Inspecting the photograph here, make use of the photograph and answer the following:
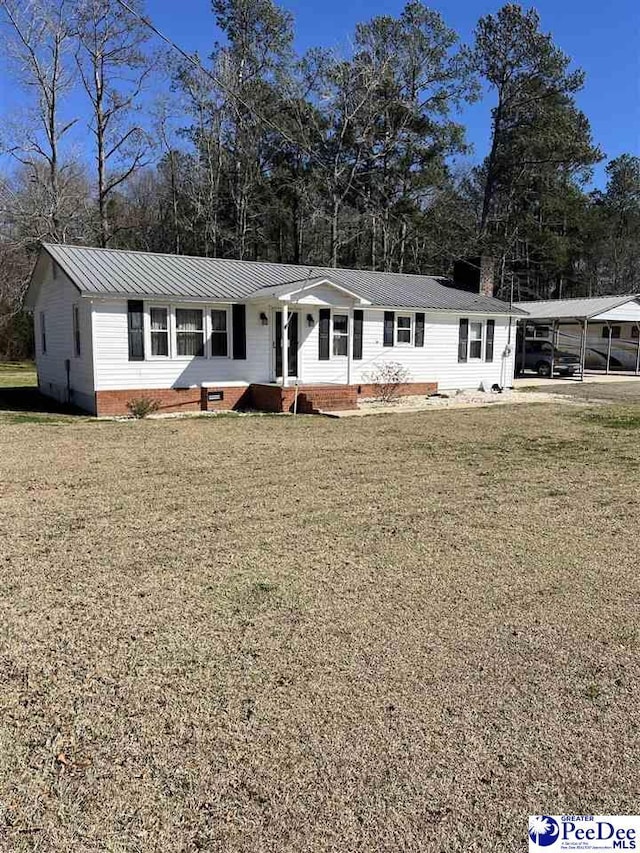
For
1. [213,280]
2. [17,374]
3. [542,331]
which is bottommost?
[17,374]

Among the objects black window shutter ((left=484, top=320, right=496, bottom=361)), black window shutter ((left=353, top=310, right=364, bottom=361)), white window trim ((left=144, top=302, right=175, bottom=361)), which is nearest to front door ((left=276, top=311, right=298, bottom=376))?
black window shutter ((left=353, top=310, right=364, bottom=361))

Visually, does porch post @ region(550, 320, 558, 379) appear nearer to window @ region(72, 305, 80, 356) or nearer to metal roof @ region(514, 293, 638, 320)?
metal roof @ region(514, 293, 638, 320)

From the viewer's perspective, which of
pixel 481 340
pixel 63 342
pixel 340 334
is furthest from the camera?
pixel 481 340

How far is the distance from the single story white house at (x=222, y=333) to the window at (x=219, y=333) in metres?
0.03

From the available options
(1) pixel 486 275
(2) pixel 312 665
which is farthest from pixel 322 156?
(2) pixel 312 665

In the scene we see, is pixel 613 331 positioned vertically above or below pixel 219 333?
above

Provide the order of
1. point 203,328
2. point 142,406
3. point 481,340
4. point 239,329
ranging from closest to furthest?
1. point 142,406
2. point 203,328
3. point 239,329
4. point 481,340

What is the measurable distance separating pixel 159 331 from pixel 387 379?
21.7 feet

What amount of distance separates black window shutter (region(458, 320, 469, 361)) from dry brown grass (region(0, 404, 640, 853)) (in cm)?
1296

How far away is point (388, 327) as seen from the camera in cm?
1806

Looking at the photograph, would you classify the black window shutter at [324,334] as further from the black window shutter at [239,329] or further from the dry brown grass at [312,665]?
the dry brown grass at [312,665]

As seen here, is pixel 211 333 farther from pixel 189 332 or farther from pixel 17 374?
pixel 17 374

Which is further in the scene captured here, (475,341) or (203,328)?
(475,341)

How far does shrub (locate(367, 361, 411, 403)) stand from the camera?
1777 centimetres
